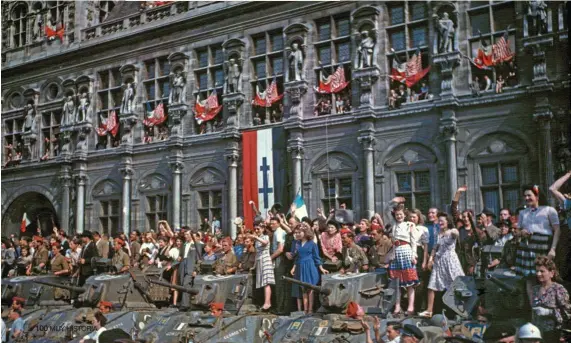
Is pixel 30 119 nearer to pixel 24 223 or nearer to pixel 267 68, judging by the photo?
pixel 24 223

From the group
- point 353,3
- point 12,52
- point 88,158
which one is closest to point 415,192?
point 353,3

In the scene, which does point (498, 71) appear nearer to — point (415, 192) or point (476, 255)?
point (415, 192)

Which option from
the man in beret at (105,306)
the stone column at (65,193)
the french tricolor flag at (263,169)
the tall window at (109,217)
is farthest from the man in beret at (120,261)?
the stone column at (65,193)

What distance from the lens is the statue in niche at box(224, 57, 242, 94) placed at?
69.7 feet

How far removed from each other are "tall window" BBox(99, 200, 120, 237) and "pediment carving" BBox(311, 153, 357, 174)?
835 cm

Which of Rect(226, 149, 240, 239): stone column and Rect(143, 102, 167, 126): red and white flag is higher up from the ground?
Rect(143, 102, 167, 126): red and white flag

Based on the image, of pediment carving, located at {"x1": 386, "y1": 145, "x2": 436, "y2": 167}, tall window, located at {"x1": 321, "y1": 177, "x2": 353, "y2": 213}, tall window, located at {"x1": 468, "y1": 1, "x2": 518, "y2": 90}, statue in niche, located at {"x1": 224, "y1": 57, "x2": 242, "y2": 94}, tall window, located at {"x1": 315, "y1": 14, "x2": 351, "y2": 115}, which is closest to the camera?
tall window, located at {"x1": 468, "y1": 1, "x2": 518, "y2": 90}

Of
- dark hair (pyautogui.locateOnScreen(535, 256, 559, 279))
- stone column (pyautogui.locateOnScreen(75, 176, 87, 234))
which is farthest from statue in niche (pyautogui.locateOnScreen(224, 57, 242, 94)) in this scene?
dark hair (pyautogui.locateOnScreen(535, 256, 559, 279))

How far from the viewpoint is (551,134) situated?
15.8m

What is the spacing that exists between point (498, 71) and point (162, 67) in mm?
11912

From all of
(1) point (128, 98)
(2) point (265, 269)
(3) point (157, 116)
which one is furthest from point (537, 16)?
(1) point (128, 98)

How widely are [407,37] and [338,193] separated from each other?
191 inches

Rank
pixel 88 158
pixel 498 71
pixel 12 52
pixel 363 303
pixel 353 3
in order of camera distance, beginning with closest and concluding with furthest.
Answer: pixel 363 303, pixel 498 71, pixel 353 3, pixel 88 158, pixel 12 52

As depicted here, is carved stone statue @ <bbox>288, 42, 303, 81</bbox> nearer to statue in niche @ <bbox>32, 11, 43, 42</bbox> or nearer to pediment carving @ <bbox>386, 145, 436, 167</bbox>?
pediment carving @ <bbox>386, 145, 436, 167</bbox>
